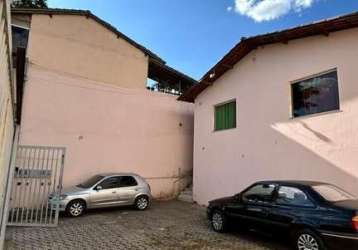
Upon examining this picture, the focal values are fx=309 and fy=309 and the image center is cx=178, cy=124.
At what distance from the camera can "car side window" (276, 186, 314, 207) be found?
6.38 m

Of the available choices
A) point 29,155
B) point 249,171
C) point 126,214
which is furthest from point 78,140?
point 249,171

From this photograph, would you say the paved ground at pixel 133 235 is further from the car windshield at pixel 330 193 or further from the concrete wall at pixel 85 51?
the concrete wall at pixel 85 51

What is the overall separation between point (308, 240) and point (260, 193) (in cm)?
174

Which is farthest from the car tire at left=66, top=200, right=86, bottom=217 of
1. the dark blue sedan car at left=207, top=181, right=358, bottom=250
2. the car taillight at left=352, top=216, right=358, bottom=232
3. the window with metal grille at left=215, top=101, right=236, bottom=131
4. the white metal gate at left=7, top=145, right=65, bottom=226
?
the car taillight at left=352, top=216, right=358, bottom=232

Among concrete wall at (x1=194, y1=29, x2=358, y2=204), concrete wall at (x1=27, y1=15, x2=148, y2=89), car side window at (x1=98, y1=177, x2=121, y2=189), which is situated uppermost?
concrete wall at (x1=27, y1=15, x2=148, y2=89)

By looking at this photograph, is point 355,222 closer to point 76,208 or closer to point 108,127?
point 76,208

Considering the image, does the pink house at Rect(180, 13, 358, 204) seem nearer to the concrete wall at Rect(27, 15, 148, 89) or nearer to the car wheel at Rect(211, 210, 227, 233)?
the car wheel at Rect(211, 210, 227, 233)

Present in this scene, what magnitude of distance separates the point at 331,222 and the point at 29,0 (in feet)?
67.0

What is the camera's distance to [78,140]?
13.1 meters

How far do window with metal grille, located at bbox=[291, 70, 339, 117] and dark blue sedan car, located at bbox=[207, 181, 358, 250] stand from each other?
277cm

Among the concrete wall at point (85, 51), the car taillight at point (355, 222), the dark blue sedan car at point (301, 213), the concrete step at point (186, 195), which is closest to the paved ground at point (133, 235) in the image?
the dark blue sedan car at point (301, 213)

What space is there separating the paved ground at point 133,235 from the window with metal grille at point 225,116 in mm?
3760

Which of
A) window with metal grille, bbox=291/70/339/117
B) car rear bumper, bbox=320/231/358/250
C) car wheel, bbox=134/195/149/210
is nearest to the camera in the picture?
car rear bumper, bbox=320/231/358/250

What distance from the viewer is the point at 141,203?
12.2 m
